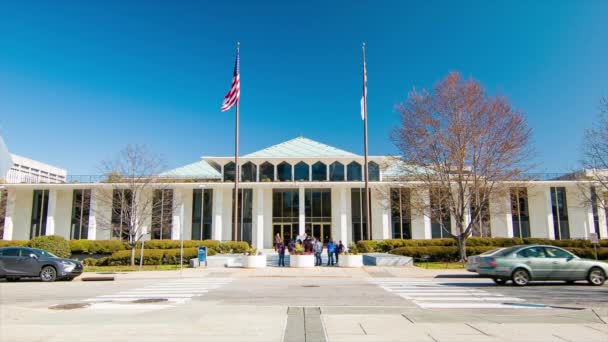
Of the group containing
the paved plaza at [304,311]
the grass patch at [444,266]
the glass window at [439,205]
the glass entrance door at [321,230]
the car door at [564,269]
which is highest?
the glass window at [439,205]

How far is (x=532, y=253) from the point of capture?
1577 centimetres

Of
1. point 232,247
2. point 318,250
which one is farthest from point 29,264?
point 232,247

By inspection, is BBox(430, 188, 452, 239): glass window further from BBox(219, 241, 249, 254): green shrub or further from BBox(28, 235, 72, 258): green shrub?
BBox(28, 235, 72, 258): green shrub

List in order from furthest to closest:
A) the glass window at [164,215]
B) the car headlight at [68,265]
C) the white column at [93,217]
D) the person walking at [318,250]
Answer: the white column at [93,217] → the glass window at [164,215] → the person walking at [318,250] → the car headlight at [68,265]

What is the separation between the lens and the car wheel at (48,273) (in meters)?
18.5

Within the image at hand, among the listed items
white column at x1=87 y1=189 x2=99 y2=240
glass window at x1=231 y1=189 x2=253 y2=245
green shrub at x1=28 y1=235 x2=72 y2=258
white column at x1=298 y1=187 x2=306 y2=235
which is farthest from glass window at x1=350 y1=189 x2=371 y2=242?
green shrub at x1=28 y1=235 x2=72 y2=258

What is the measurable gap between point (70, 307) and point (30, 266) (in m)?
9.28

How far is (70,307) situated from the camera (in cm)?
1106

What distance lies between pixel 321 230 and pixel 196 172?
1706cm

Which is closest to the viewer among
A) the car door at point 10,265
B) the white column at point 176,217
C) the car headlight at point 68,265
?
the car door at point 10,265

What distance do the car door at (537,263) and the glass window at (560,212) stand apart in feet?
105

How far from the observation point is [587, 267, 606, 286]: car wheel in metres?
15.5

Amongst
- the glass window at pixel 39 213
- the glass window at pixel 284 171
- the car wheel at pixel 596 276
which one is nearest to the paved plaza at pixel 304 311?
the car wheel at pixel 596 276

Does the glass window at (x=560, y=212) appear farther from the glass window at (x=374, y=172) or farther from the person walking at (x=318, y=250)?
the person walking at (x=318, y=250)
